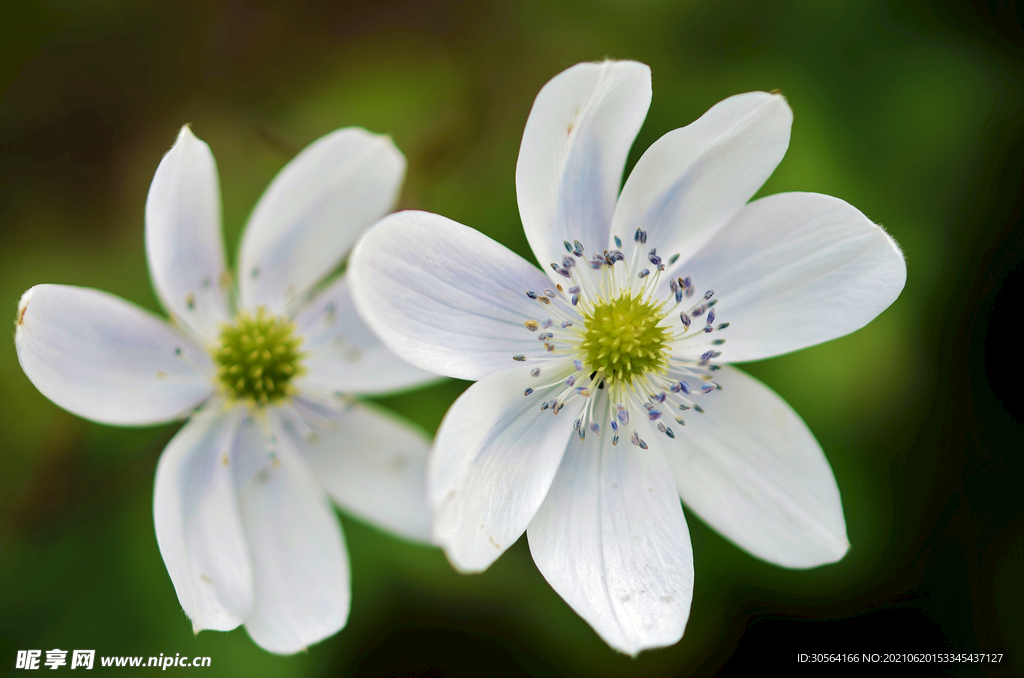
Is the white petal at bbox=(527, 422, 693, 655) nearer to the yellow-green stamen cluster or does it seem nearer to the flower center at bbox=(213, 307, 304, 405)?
the yellow-green stamen cluster

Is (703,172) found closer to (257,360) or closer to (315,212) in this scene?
(315,212)

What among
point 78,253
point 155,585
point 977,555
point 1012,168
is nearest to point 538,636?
point 155,585

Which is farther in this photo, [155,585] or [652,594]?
[155,585]

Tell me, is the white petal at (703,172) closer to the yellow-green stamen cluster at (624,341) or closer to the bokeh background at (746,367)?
the yellow-green stamen cluster at (624,341)

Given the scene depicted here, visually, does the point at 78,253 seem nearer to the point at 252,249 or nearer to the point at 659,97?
the point at 252,249

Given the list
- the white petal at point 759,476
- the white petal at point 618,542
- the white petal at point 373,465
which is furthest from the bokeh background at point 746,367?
the white petal at point 618,542
